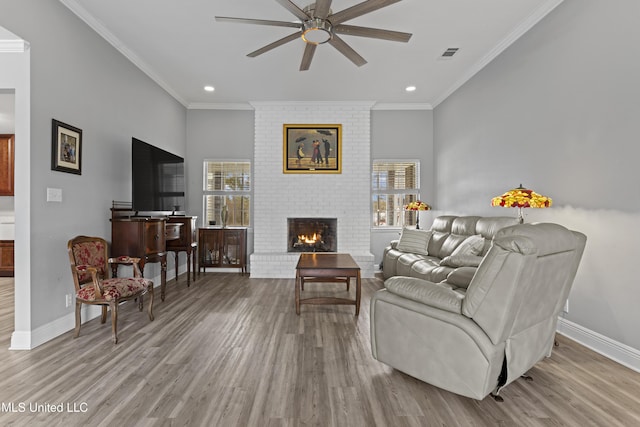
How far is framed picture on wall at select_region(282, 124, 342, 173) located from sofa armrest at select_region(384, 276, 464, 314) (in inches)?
168

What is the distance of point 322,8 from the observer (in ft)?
8.45

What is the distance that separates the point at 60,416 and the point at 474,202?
5000mm

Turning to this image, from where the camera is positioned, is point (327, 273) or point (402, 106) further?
point (402, 106)

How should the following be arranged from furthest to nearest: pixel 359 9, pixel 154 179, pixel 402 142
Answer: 1. pixel 402 142
2. pixel 154 179
3. pixel 359 9

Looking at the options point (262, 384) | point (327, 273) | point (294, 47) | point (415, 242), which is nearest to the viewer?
point (262, 384)

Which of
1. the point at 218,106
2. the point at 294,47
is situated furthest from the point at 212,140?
the point at 294,47

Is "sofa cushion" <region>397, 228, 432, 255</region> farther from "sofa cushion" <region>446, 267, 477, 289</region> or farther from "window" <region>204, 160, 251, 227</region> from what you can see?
"window" <region>204, 160, 251, 227</region>

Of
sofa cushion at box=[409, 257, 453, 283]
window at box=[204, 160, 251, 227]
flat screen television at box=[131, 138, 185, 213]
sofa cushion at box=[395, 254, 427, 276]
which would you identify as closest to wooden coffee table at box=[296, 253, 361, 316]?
sofa cushion at box=[409, 257, 453, 283]

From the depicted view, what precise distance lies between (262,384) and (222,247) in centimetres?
414

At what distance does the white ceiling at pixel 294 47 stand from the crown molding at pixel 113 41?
0.04 ft

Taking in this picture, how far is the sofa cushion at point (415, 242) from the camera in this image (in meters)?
4.97

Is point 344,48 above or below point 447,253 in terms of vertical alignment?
above

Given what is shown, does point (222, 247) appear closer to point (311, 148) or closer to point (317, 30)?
point (311, 148)

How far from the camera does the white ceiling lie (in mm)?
3273
